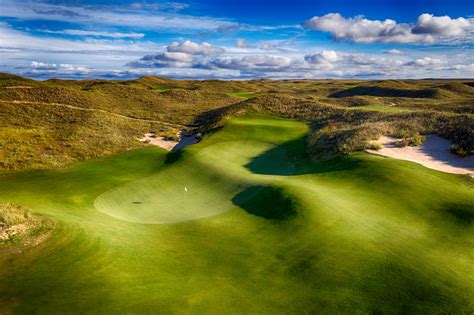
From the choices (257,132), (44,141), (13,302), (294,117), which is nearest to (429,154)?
(257,132)

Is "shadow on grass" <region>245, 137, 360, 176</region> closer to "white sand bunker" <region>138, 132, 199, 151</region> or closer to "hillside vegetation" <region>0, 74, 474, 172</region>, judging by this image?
"hillside vegetation" <region>0, 74, 474, 172</region>

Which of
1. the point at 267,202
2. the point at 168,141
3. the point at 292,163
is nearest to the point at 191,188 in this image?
the point at 267,202

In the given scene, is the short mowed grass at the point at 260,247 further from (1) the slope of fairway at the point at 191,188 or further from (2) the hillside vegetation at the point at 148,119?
(2) the hillside vegetation at the point at 148,119

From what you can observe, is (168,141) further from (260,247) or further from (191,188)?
(260,247)

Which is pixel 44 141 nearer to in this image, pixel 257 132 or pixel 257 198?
pixel 257 132

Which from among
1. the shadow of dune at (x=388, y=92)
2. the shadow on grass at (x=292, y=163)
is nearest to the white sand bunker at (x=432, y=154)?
the shadow on grass at (x=292, y=163)

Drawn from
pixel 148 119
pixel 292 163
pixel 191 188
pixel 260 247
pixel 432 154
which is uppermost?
pixel 432 154
